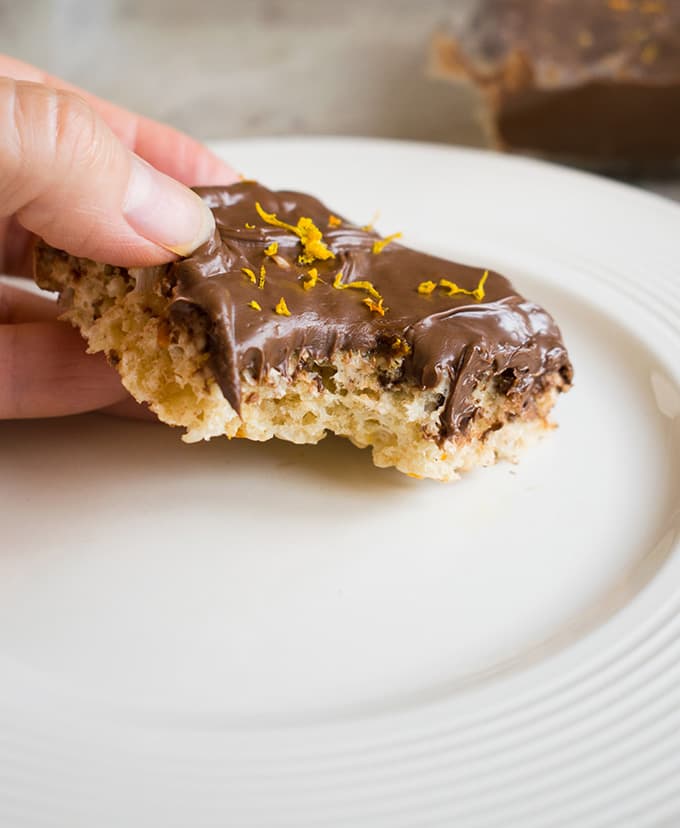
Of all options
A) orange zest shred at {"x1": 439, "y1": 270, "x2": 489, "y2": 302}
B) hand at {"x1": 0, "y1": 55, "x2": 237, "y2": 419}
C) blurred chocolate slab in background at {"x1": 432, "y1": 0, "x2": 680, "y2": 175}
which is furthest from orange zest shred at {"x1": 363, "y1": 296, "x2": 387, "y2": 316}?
blurred chocolate slab in background at {"x1": 432, "y1": 0, "x2": 680, "y2": 175}

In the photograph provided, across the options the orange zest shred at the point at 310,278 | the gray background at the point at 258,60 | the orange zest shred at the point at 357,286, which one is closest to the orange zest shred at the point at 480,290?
the orange zest shred at the point at 357,286

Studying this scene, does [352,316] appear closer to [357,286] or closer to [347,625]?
[357,286]

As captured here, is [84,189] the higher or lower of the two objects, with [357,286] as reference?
higher

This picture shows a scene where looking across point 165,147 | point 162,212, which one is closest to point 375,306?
point 162,212

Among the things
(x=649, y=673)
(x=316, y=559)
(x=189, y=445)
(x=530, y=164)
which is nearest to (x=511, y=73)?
(x=530, y=164)

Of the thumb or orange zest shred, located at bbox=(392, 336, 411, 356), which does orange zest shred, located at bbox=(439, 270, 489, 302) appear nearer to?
orange zest shred, located at bbox=(392, 336, 411, 356)

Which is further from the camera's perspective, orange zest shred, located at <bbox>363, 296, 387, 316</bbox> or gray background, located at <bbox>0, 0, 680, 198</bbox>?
gray background, located at <bbox>0, 0, 680, 198</bbox>
